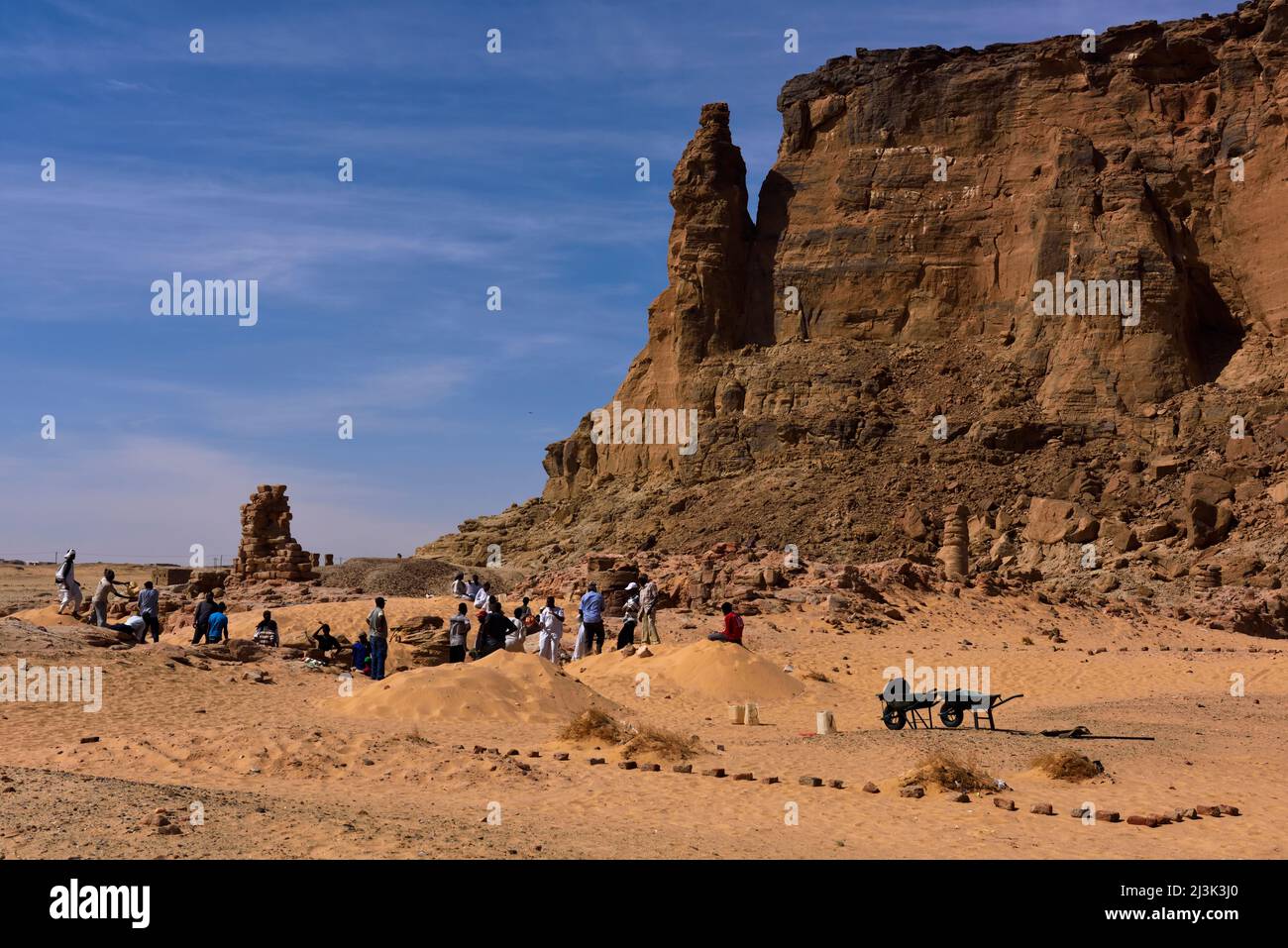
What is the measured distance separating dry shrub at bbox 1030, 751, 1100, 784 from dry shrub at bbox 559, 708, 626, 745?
476 centimetres

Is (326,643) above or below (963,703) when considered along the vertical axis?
above

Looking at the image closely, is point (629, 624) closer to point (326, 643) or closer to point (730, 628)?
point (730, 628)

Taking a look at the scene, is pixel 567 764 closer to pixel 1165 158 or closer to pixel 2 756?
pixel 2 756

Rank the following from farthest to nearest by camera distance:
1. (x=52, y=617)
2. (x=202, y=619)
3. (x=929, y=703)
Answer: (x=52, y=617), (x=202, y=619), (x=929, y=703)

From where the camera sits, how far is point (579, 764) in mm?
13852

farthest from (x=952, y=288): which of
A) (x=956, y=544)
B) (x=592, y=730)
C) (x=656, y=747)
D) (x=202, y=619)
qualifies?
(x=656, y=747)

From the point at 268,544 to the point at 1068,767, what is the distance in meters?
30.9

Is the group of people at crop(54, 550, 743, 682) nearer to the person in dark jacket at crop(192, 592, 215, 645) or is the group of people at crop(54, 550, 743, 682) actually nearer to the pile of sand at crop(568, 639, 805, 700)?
the person in dark jacket at crop(192, 592, 215, 645)

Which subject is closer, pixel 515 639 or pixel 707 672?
pixel 707 672

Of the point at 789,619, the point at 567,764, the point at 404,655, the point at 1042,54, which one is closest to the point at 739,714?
the point at 567,764

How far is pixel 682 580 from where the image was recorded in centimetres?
3544

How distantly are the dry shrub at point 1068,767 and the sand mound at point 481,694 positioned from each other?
20.7ft

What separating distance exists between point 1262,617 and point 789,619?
14112mm

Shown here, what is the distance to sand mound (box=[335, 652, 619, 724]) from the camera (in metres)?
16.6
